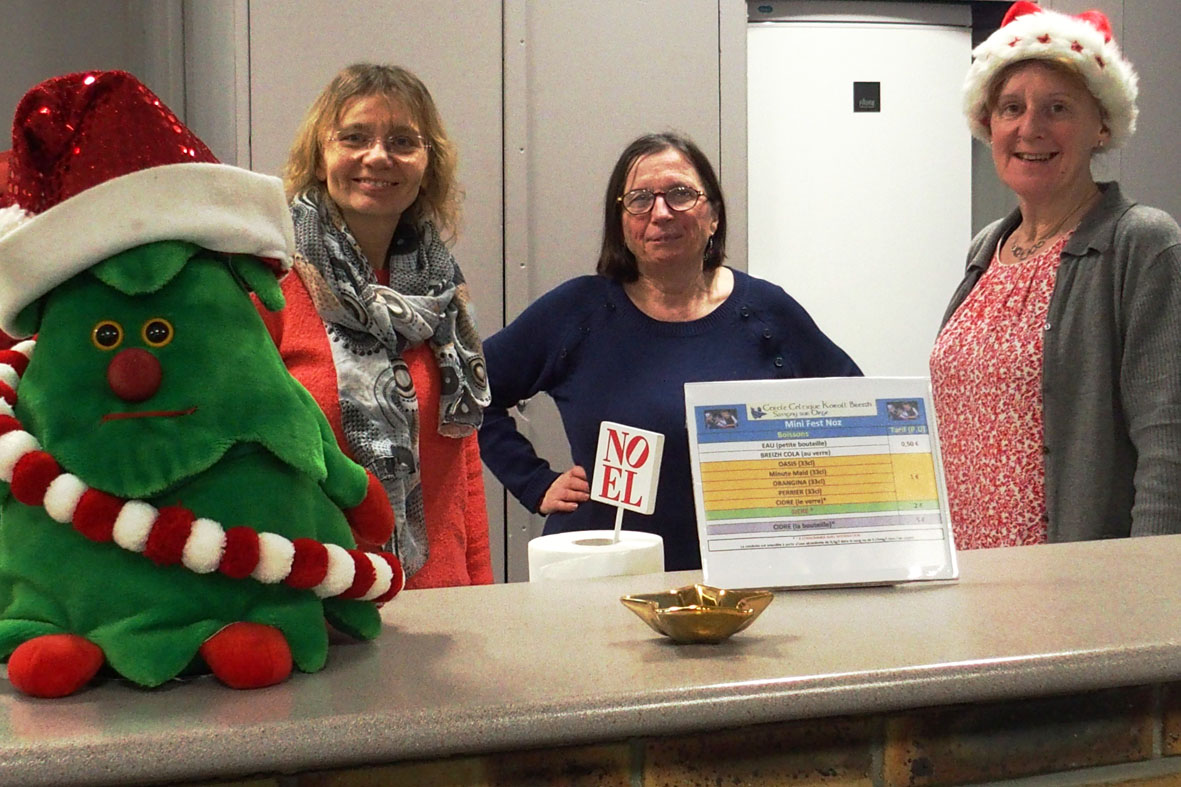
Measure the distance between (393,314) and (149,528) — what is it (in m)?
1.06

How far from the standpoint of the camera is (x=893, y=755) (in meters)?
0.87

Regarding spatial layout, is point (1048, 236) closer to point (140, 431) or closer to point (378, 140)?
point (378, 140)

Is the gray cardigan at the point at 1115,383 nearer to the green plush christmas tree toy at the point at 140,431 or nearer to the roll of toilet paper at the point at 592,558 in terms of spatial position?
the roll of toilet paper at the point at 592,558

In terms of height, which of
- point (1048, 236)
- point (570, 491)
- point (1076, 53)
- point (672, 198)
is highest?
point (1076, 53)

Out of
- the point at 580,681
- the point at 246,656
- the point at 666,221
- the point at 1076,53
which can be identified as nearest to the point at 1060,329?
the point at 1076,53

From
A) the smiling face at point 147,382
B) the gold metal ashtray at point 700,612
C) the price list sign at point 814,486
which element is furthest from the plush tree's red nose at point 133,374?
the price list sign at point 814,486

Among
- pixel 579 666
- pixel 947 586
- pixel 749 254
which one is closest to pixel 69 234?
pixel 579 666

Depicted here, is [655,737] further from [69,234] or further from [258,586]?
[69,234]

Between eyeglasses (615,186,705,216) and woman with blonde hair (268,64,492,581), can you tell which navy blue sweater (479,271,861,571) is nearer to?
eyeglasses (615,186,705,216)

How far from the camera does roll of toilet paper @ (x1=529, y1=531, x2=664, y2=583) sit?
4.18 ft

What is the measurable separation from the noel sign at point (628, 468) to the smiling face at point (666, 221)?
1000 mm

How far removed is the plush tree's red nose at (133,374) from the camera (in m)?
0.79

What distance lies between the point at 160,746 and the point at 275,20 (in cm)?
258

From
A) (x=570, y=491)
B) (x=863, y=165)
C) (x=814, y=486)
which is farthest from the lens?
(x=863, y=165)
